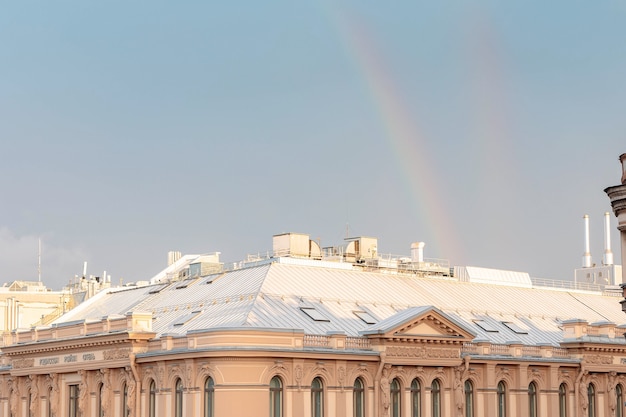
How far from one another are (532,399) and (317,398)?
57.4 feet

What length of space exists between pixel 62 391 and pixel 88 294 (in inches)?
1164

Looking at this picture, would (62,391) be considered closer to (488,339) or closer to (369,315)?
(369,315)

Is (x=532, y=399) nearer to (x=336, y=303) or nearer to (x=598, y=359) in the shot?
(x=598, y=359)

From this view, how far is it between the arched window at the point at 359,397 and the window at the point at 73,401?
57.5ft

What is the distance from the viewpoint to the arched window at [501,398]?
8288 cm

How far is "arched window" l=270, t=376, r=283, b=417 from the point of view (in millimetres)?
71688

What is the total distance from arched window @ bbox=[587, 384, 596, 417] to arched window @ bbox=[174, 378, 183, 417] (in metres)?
28.3

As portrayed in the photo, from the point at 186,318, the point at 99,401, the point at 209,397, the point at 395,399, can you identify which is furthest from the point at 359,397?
the point at 99,401

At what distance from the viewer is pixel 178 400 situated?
241 ft

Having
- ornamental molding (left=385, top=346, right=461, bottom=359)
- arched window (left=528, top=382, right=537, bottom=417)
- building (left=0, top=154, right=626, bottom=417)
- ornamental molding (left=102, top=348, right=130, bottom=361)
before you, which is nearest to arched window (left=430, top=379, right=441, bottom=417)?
building (left=0, top=154, right=626, bottom=417)

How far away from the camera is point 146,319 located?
77.1 m

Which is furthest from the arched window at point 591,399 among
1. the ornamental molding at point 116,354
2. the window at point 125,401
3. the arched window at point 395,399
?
the ornamental molding at point 116,354

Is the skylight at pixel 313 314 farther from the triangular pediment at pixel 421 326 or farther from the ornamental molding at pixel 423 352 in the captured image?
the ornamental molding at pixel 423 352

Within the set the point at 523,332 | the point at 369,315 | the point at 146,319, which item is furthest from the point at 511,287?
the point at 146,319
